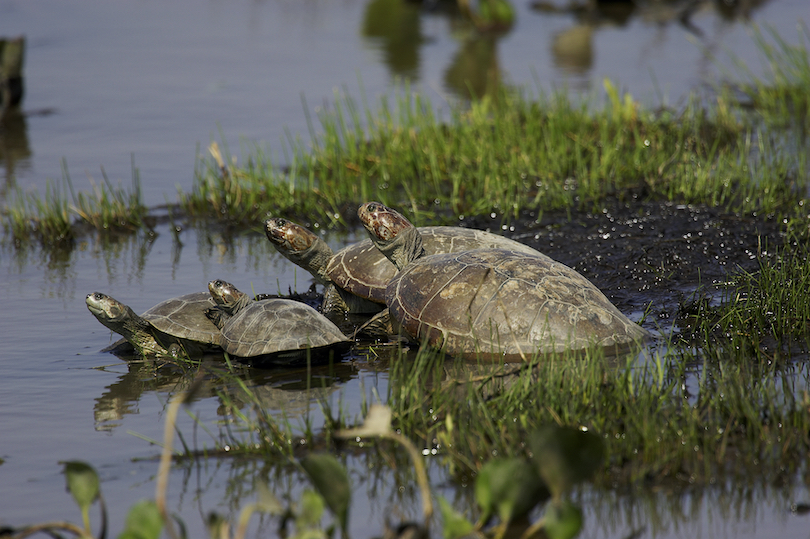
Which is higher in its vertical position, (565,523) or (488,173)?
(488,173)

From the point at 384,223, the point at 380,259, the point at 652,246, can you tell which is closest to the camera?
the point at 384,223

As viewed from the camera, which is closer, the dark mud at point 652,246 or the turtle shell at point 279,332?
the turtle shell at point 279,332

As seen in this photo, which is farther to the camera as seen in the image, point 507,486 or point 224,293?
point 224,293

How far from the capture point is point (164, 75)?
15188 millimetres

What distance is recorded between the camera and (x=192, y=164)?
10086mm

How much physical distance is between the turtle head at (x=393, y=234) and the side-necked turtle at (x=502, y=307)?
344mm

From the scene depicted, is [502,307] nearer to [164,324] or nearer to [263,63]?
[164,324]

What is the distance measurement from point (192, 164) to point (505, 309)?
6263mm

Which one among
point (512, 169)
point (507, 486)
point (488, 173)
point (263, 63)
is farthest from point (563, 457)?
point (263, 63)

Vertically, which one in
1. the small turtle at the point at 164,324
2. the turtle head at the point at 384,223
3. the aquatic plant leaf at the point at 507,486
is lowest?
the small turtle at the point at 164,324

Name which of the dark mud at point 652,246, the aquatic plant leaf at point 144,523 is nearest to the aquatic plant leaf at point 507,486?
the aquatic plant leaf at point 144,523

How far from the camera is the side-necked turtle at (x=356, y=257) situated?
5.80 m

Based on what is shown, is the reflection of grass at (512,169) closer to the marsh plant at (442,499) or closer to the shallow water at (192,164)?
the shallow water at (192,164)

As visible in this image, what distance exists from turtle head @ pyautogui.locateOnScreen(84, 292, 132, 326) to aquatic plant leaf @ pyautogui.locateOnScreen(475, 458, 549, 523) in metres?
2.93
